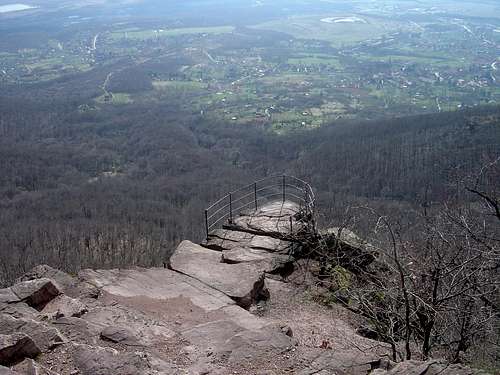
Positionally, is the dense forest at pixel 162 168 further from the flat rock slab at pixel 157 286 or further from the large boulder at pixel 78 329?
the large boulder at pixel 78 329

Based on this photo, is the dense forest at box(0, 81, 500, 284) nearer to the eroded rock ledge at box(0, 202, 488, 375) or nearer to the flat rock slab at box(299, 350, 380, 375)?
the eroded rock ledge at box(0, 202, 488, 375)

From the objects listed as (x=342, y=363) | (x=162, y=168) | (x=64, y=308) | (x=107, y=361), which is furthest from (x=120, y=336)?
(x=162, y=168)

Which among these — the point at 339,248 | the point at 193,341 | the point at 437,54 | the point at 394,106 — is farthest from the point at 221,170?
the point at 437,54

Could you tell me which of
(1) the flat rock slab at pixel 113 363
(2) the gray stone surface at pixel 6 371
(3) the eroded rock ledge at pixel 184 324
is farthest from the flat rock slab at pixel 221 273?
(2) the gray stone surface at pixel 6 371

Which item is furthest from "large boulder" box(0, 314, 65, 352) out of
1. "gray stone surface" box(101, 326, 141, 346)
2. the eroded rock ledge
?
"gray stone surface" box(101, 326, 141, 346)

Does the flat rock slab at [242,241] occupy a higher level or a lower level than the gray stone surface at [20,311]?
lower

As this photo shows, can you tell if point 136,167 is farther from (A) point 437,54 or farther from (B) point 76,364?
(A) point 437,54
